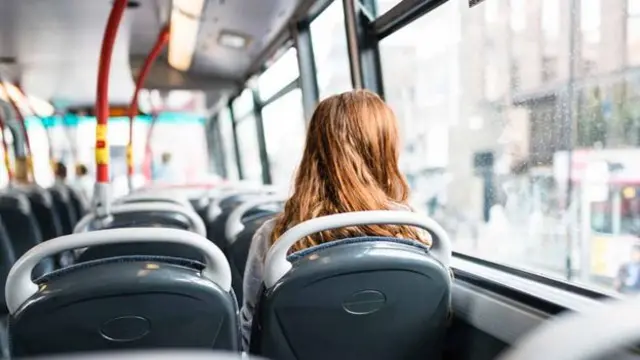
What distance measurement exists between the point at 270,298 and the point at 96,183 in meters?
2.09

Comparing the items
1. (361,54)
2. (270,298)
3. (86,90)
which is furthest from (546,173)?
(86,90)

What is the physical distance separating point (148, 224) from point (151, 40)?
14.9 ft

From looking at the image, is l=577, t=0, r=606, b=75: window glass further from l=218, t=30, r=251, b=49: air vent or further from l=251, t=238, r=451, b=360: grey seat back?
l=218, t=30, r=251, b=49: air vent

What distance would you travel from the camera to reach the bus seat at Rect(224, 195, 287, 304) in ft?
7.59

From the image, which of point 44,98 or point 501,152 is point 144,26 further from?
point 44,98

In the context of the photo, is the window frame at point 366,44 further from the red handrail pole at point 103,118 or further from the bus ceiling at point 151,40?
the red handrail pole at point 103,118

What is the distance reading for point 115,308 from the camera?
1157 mm

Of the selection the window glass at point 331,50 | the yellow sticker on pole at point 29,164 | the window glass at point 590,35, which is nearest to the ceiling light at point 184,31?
the window glass at point 331,50

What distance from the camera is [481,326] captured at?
1724mm

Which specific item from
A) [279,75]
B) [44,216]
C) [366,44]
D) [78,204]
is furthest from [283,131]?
[366,44]

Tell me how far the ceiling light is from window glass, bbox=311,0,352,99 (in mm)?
940

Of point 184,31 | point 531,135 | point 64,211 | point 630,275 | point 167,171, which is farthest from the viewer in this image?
point 167,171

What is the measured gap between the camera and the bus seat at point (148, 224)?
6.89ft

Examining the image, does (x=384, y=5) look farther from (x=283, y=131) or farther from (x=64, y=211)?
(x=283, y=131)
